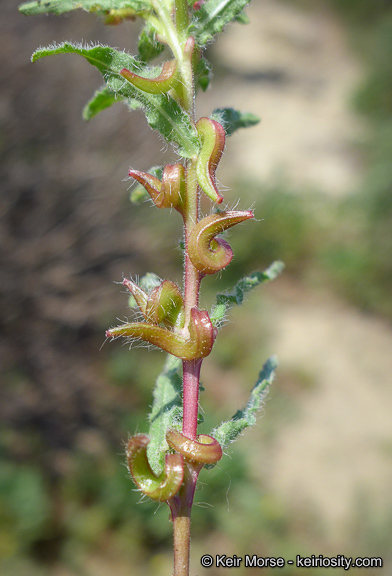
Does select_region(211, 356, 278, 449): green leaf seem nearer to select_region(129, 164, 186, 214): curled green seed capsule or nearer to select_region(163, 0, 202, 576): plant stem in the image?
select_region(163, 0, 202, 576): plant stem

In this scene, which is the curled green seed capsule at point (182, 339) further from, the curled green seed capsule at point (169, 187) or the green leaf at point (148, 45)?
the green leaf at point (148, 45)

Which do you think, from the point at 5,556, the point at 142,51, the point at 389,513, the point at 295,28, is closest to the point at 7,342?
the point at 5,556

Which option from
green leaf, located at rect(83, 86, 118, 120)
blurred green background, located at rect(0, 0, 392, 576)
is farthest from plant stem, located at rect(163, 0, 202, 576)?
blurred green background, located at rect(0, 0, 392, 576)

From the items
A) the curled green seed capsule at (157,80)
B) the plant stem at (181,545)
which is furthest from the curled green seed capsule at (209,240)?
the plant stem at (181,545)

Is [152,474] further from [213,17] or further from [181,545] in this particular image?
[213,17]

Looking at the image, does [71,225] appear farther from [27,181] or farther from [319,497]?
[319,497]

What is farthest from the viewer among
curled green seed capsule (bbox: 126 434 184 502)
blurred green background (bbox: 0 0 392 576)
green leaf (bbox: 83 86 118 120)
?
blurred green background (bbox: 0 0 392 576)
